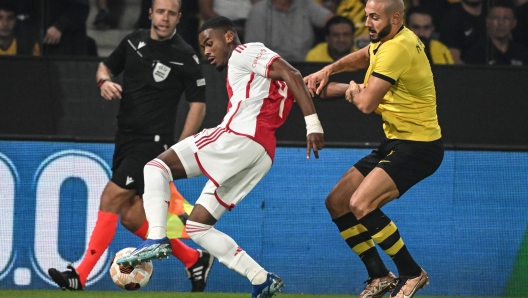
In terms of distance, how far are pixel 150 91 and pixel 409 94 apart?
2.33 meters

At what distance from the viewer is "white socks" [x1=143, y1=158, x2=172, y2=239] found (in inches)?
254

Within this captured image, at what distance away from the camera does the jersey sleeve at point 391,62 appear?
6.39 meters

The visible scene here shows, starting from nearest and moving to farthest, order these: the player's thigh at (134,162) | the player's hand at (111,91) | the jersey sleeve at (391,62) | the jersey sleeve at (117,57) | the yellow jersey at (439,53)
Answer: the jersey sleeve at (391,62), the player's hand at (111,91), the player's thigh at (134,162), the jersey sleeve at (117,57), the yellow jersey at (439,53)

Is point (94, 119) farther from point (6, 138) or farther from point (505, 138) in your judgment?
point (505, 138)

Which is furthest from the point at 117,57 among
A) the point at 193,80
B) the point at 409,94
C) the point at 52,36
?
the point at 409,94

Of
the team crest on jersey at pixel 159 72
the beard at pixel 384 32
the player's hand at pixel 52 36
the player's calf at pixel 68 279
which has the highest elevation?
the beard at pixel 384 32

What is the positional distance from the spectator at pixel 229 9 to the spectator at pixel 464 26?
1710 mm

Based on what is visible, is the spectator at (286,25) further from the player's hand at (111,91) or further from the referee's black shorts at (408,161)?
the referee's black shorts at (408,161)

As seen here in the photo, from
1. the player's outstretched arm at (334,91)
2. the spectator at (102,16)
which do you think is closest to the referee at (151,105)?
the spectator at (102,16)

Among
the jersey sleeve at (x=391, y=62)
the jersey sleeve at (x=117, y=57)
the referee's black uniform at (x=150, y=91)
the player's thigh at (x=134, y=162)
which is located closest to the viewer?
the jersey sleeve at (x=391, y=62)

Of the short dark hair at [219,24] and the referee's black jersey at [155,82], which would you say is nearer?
the short dark hair at [219,24]

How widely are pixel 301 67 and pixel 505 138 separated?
1853 millimetres

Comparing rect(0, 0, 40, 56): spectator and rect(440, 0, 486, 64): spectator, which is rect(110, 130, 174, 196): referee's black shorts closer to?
rect(0, 0, 40, 56): spectator

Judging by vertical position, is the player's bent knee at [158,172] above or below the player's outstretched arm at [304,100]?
below
